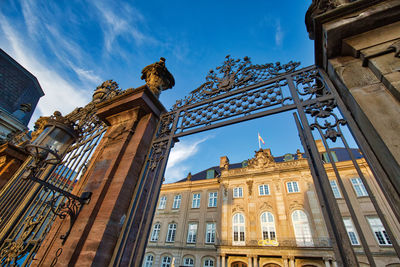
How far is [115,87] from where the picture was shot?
18.5ft

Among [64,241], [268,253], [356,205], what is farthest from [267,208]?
[64,241]

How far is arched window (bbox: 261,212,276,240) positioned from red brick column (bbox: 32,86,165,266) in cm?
1613

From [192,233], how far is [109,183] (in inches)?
749

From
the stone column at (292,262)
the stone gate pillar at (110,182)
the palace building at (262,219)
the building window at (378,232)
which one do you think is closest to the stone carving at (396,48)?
the stone gate pillar at (110,182)

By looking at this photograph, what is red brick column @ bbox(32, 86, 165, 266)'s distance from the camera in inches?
93.7

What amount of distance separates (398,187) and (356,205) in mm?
17435

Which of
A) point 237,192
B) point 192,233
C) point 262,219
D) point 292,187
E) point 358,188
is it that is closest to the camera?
point 358,188

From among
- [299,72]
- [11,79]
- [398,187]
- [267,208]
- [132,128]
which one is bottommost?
[398,187]

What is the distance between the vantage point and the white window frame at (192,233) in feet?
62.3

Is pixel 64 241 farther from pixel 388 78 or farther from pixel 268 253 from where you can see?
pixel 268 253

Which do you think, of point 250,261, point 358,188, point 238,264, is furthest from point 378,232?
point 238,264

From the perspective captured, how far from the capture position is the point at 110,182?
2.97 m

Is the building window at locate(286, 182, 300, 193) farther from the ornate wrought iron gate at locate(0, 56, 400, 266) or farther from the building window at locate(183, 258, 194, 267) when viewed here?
the ornate wrought iron gate at locate(0, 56, 400, 266)

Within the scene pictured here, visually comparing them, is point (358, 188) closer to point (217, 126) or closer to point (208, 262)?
point (208, 262)
